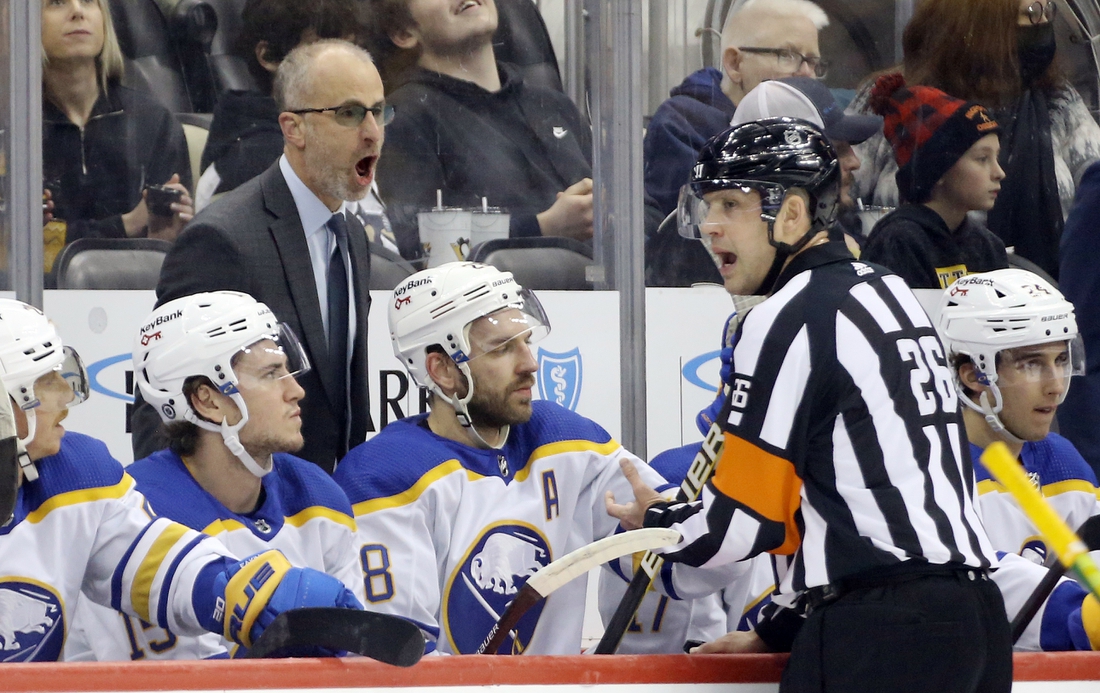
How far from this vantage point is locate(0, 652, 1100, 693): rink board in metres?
1.76

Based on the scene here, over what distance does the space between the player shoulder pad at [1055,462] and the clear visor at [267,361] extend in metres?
1.45

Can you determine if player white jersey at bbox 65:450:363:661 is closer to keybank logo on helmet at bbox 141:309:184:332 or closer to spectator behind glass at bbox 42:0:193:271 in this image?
keybank logo on helmet at bbox 141:309:184:332

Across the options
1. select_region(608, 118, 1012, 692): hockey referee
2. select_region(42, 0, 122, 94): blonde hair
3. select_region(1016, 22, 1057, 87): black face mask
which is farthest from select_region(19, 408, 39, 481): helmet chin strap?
select_region(1016, 22, 1057, 87): black face mask

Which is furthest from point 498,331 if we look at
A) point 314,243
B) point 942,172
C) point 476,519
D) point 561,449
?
Answer: point 942,172

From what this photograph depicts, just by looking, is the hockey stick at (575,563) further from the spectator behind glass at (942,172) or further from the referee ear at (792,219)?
the spectator behind glass at (942,172)

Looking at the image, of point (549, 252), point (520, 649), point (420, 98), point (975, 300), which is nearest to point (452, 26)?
point (420, 98)

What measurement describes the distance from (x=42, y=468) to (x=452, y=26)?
1746 mm

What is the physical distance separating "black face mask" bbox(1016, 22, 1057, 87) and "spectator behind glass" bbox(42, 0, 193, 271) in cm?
230

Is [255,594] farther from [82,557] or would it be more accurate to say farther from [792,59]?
[792,59]

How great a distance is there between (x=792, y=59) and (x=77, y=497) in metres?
2.32

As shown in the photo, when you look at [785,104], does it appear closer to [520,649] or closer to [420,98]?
[420,98]

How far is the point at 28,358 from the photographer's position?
7.19 ft

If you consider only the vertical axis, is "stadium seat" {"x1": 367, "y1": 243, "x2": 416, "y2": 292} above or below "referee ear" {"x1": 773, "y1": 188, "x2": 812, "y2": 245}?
below

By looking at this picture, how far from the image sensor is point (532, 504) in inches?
100
